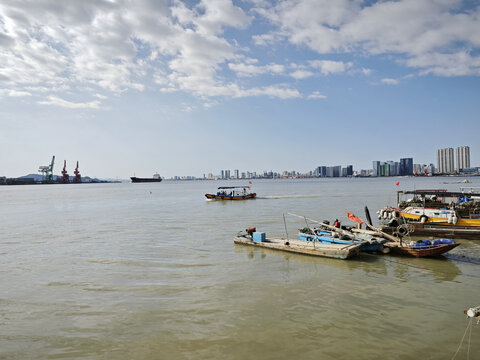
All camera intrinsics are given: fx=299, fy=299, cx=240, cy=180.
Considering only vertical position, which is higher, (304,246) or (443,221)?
(443,221)

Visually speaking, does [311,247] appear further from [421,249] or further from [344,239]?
[421,249]

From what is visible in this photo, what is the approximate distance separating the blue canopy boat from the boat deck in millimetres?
839

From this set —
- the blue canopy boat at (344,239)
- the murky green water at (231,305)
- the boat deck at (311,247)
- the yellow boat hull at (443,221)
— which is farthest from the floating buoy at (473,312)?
the yellow boat hull at (443,221)

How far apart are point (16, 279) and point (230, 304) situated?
12001 mm

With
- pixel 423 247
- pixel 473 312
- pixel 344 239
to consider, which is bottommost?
pixel 423 247

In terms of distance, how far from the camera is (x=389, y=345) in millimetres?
8961

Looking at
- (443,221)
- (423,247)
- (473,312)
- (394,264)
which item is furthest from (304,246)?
(443,221)

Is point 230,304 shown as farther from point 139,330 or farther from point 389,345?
point 389,345

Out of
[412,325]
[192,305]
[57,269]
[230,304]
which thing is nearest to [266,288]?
[230,304]

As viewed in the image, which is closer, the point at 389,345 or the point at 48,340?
the point at 389,345

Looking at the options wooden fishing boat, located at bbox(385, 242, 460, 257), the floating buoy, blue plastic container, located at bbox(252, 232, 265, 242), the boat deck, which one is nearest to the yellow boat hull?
wooden fishing boat, located at bbox(385, 242, 460, 257)

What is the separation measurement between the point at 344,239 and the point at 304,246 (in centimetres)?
295

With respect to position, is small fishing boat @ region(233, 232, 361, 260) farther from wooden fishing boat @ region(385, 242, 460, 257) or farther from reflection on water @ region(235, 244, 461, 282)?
wooden fishing boat @ region(385, 242, 460, 257)

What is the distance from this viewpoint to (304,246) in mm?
20516
